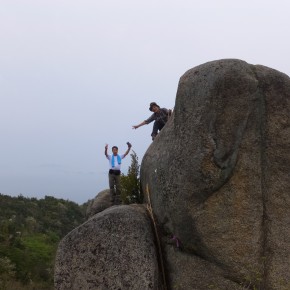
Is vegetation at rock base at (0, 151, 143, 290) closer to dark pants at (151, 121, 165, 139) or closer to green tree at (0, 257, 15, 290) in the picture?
green tree at (0, 257, 15, 290)

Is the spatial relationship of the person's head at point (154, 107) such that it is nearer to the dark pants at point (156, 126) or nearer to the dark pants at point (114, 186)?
the dark pants at point (156, 126)

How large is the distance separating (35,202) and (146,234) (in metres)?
39.6

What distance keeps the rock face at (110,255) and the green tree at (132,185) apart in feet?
5.77

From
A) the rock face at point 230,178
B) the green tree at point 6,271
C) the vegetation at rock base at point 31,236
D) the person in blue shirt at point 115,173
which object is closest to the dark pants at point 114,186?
the person in blue shirt at point 115,173

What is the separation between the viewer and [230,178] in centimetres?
959

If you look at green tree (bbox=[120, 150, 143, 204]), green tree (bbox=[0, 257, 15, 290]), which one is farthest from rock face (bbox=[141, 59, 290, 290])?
green tree (bbox=[0, 257, 15, 290])

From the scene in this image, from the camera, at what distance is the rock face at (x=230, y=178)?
9.47m

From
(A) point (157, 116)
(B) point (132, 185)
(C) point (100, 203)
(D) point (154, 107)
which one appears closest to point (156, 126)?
(A) point (157, 116)

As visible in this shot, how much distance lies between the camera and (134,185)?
12.5m

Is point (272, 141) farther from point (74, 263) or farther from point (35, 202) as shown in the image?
point (35, 202)

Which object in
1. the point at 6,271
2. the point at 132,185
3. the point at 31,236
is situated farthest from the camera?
the point at 31,236

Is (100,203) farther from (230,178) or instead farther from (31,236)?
(31,236)

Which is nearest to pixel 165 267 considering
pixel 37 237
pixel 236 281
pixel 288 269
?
pixel 236 281

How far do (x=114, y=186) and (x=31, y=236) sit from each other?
2478cm
